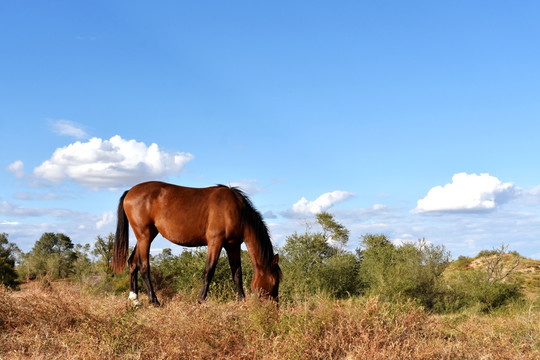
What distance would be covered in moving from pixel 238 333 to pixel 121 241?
4.95m

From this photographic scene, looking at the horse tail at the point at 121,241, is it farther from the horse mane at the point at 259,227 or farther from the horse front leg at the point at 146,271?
the horse mane at the point at 259,227

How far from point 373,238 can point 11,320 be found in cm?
1901

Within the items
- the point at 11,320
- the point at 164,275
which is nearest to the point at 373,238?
the point at 164,275

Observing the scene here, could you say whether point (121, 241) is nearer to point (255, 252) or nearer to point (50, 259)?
point (255, 252)

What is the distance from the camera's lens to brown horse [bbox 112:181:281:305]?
28.2 ft

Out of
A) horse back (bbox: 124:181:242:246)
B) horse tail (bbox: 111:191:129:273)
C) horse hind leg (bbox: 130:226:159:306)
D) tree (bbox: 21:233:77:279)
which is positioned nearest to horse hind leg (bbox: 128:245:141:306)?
horse hind leg (bbox: 130:226:159:306)

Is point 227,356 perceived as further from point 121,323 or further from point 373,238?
point 373,238

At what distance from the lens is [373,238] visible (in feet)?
74.7

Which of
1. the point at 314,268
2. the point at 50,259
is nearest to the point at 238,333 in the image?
the point at 314,268

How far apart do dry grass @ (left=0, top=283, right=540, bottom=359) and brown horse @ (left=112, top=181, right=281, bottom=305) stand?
1.61m

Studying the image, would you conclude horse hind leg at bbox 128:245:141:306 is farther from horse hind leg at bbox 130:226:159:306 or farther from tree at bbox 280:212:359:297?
tree at bbox 280:212:359:297

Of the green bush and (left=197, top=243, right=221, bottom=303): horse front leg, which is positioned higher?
(left=197, top=243, right=221, bottom=303): horse front leg

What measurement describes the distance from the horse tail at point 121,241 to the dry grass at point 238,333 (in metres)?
2.45

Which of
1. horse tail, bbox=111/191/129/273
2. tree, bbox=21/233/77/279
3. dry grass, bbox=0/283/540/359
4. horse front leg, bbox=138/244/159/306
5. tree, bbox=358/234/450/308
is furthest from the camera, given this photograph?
tree, bbox=21/233/77/279
